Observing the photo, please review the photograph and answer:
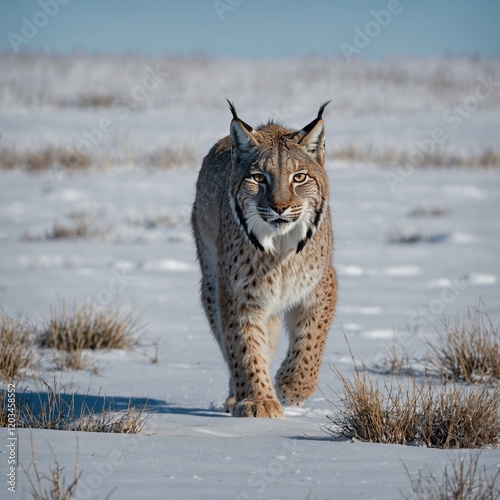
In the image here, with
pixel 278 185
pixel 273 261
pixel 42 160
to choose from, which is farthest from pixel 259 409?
pixel 42 160

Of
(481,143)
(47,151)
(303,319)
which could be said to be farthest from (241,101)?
(303,319)

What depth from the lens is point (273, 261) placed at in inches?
191

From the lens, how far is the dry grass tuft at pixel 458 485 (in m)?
2.71

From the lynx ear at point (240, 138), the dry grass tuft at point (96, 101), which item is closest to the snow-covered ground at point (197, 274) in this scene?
the dry grass tuft at point (96, 101)

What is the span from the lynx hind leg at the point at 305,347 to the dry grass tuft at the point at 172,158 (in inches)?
418

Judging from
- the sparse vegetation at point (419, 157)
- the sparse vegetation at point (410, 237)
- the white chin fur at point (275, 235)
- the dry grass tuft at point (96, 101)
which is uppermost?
the dry grass tuft at point (96, 101)

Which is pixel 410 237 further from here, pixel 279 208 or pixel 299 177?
pixel 279 208

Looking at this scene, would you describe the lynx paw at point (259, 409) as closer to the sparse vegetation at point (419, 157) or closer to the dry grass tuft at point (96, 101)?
the sparse vegetation at point (419, 157)

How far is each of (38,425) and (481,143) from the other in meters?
16.4

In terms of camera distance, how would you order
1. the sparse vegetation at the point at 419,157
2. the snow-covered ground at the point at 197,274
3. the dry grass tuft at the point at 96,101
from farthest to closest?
the dry grass tuft at the point at 96,101
the sparse vegetation at the point at 419,157
the snow-covered ground at the point at 197,274

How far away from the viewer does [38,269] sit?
32.1 ft

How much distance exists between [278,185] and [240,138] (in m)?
0.47

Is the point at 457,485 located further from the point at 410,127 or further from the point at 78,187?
the point at 410,127

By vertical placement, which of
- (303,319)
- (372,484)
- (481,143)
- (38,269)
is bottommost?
(372,484)
